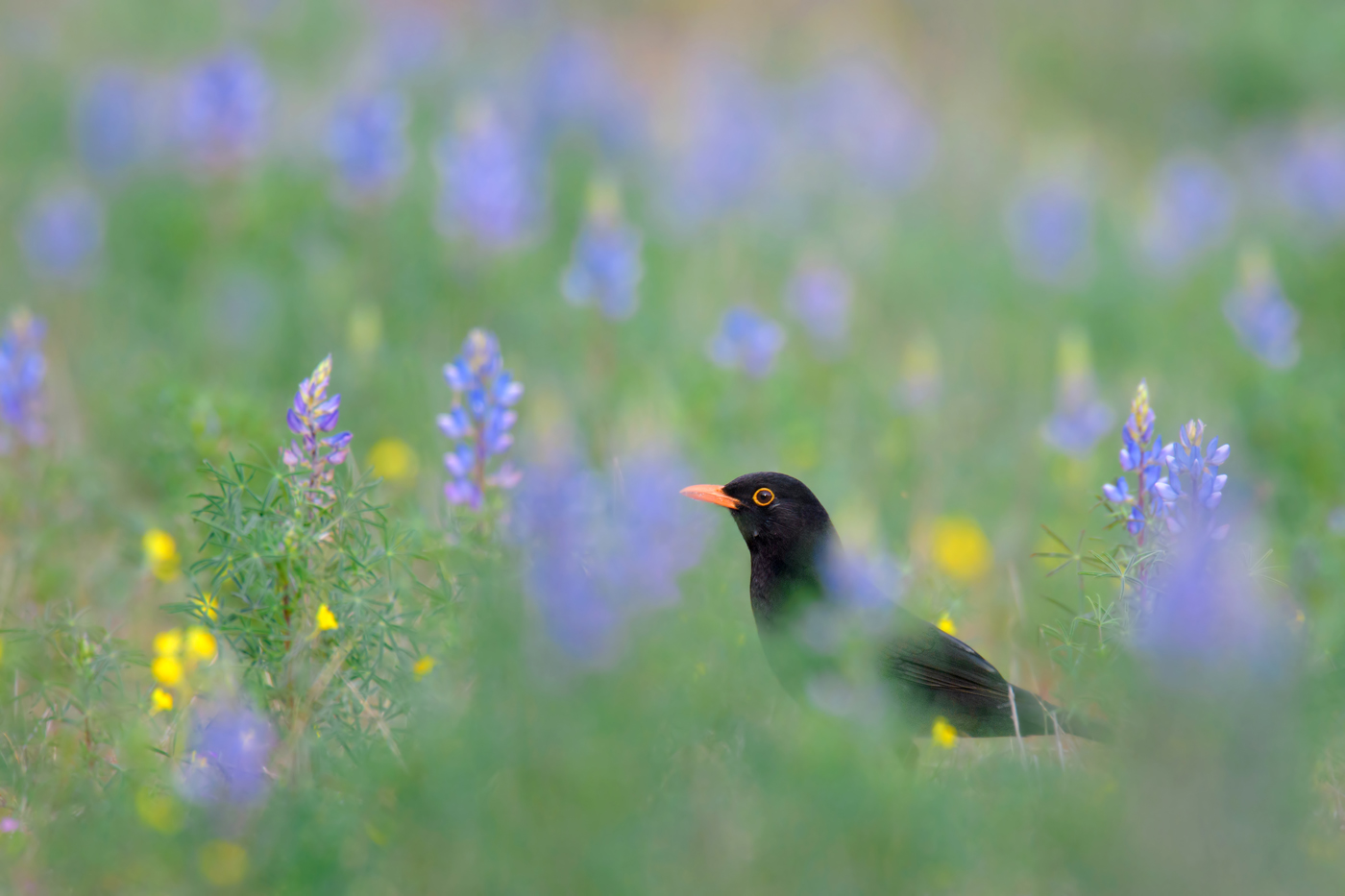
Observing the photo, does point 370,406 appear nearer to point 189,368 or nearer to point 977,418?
point 189,368

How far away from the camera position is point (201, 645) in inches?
103

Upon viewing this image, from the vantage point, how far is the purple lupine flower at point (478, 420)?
339 centimetres

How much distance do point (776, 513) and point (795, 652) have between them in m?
0.57

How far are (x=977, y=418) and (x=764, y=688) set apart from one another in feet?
13.2

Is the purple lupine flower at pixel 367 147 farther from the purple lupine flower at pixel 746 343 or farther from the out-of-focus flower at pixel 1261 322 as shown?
the out-of-focus flower at pixel 1261 322

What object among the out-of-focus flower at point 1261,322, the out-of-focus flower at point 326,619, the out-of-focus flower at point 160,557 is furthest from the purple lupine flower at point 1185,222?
the out-of-focus flower at point 326,619

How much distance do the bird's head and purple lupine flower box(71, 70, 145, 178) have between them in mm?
5989

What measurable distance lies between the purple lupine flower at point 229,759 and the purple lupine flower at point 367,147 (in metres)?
4.13

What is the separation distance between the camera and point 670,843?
79.7 inches

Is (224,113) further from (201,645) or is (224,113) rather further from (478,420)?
(201,645)

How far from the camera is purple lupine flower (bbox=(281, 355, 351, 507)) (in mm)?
2840

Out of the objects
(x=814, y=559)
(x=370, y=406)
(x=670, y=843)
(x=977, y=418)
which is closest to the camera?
(x=670, y=843)

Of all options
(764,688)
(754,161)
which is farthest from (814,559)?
(754,161)

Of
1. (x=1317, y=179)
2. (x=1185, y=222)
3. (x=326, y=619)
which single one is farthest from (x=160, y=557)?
(x=1317, y=179)
